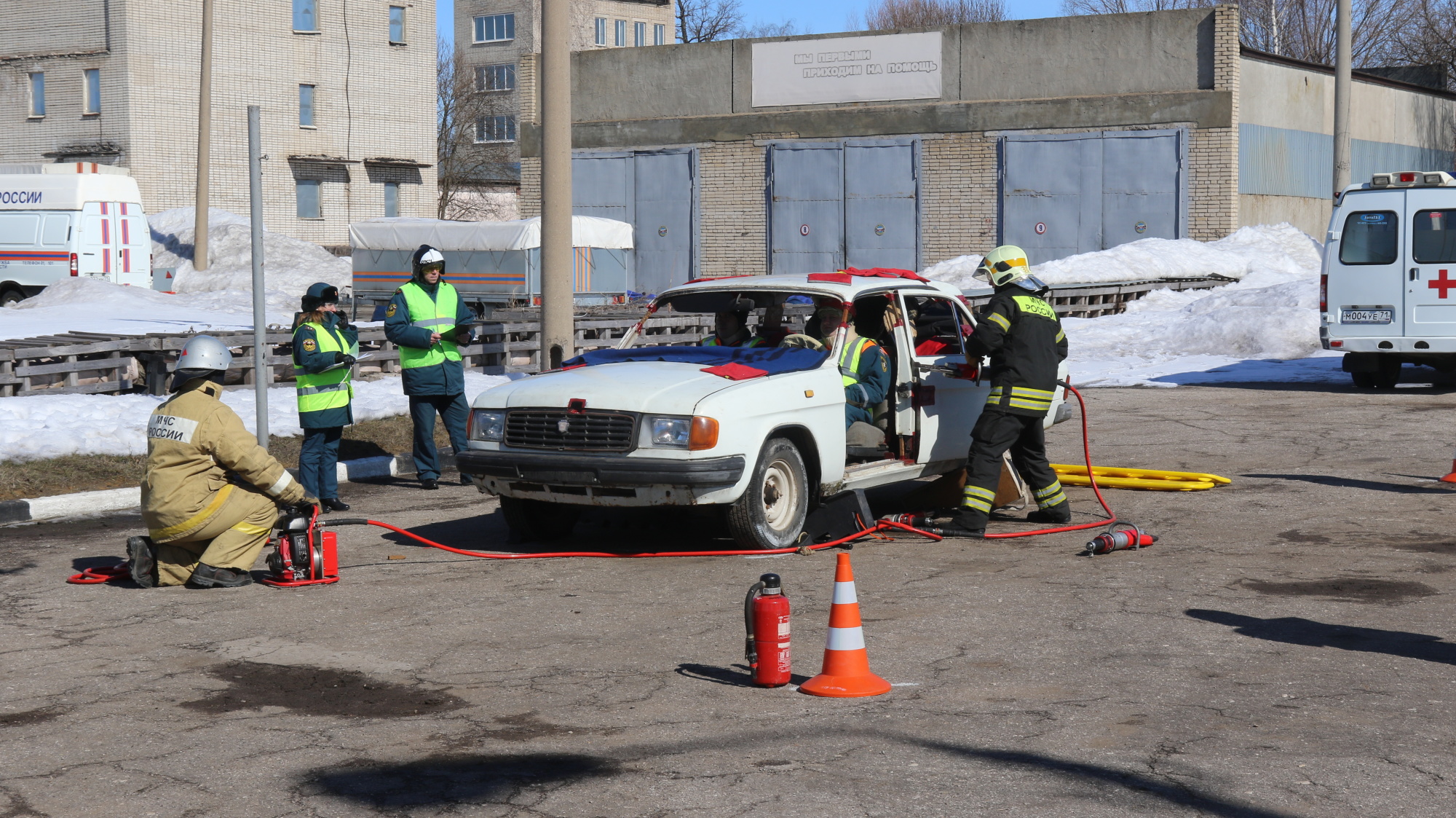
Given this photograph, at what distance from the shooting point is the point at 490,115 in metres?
→ 89.3

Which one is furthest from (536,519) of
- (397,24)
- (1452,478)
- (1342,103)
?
(397,24)

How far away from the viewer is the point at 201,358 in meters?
8.23

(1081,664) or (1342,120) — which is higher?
(1342,120)

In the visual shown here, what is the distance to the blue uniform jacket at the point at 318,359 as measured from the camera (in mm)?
10750

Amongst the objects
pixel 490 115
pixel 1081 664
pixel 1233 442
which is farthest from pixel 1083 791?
pixel 490 115

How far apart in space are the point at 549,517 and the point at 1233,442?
752 cm

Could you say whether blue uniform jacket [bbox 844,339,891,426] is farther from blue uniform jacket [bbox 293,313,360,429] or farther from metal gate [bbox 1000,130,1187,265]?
metal gate [bbox 1000,130,1187,265]

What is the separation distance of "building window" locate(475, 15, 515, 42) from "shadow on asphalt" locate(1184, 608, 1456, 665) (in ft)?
290

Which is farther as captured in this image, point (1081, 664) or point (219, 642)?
point (219, 642)

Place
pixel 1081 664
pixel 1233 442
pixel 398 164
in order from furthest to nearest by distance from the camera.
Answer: pixel 398 164
pixel 1233 442
pixel 1081 664

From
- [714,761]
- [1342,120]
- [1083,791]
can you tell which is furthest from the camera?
[1342,120]

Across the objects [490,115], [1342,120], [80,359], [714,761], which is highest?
[490,115]

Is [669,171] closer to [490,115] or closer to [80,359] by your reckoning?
[80,359]

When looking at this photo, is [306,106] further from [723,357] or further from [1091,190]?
[723,357]
